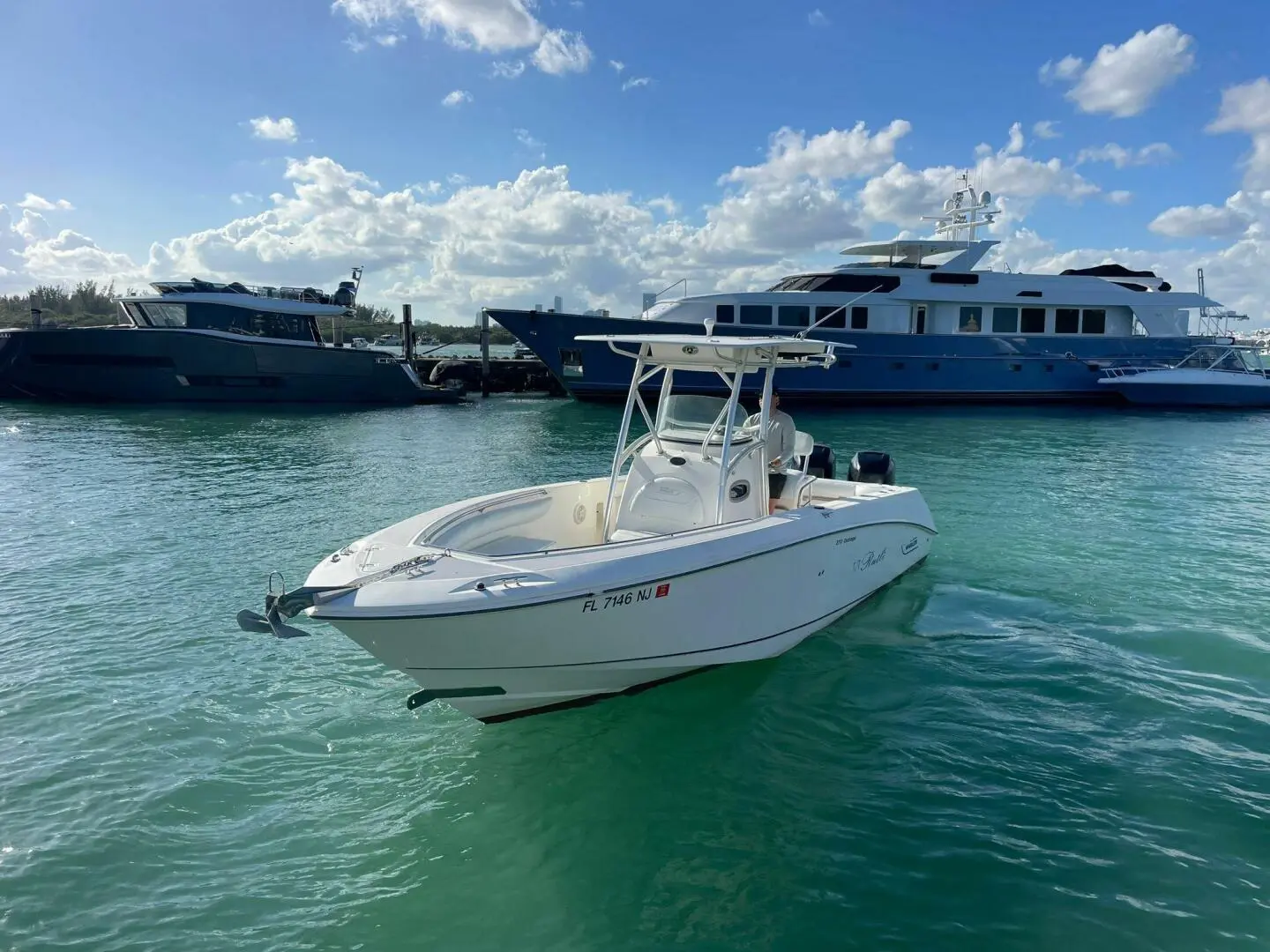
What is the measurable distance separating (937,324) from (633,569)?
2915cm

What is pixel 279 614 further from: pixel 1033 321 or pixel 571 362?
pixel 1033 321

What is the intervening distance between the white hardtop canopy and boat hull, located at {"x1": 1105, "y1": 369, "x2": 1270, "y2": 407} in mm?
30243

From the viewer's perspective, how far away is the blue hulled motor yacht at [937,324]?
98.7 feet

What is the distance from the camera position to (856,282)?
30.4 meters

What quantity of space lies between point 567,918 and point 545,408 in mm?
29908

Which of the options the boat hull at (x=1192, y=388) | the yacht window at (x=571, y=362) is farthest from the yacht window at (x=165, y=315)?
the boat hull at (x=1192, y=388)

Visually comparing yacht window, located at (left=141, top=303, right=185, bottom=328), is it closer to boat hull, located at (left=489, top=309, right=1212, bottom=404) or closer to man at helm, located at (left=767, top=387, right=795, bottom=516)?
boat hull, located at (left=489, top=309, right=1212, bottom=404)

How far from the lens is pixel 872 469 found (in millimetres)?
10016

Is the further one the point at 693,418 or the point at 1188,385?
the point at 1188,385

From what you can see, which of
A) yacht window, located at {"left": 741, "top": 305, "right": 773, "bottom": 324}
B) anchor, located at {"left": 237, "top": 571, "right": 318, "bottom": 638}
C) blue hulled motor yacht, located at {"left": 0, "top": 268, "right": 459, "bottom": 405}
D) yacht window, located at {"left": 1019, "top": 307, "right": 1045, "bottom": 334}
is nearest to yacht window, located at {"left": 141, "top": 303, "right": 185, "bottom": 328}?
blue hulled motor yacht, located at {"left": 0, "top": 268, "right": 459, "bottom": 405}

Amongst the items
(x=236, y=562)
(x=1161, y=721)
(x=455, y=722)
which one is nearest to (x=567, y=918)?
(x=455, y=722)

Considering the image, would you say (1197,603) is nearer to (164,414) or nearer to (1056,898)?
(1056,898)

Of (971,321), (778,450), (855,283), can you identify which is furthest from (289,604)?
(971,321)

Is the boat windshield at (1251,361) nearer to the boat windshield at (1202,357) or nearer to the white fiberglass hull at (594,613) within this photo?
the boat windshield at (1202,357)
